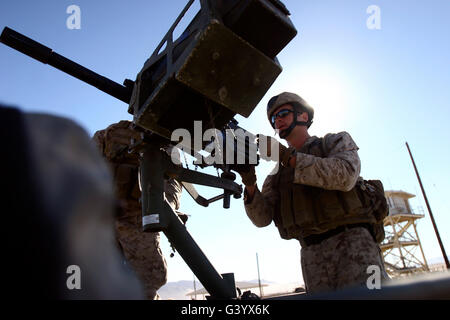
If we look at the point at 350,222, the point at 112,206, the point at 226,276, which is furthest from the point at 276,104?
the point at 112,206

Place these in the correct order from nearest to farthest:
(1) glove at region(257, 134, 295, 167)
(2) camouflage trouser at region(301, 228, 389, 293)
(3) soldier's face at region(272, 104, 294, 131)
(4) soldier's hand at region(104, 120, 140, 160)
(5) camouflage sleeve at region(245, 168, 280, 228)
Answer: (2) camouflage trouser at region(301, 228, 389, 293), (1) glove at region(257, 134, 295, 167), (5) camouflage sleeve at region(245, 168, 280, 228), (3) soldier's face at region(272, 104, 294, 131), (4) soldier's hand at region(104, 120, 140, 160)

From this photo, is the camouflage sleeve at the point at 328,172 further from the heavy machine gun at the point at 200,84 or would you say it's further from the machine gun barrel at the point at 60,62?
the machine gun barrel at the point at 60,62

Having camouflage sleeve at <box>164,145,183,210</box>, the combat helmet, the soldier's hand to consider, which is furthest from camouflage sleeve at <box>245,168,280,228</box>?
the soldier's hand

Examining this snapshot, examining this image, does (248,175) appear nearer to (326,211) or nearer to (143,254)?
(326,211)

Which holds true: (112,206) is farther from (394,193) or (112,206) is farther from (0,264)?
(394,193)

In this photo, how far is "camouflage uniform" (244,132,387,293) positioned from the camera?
8.23 feet

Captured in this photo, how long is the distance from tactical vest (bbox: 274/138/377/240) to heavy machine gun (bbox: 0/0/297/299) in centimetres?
57

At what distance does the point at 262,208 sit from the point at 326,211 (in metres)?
0.63

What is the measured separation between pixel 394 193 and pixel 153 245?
2780 centimetres

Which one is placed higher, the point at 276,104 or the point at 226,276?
the point at 276,104

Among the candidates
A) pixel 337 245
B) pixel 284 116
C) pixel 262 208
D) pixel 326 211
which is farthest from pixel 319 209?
pixel 284 116

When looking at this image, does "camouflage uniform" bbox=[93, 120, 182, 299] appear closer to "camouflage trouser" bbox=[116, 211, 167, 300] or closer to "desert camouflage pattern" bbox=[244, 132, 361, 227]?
"camouflage trouser" bbox=[116, 211, 167, 300]

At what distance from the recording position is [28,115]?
58 centimetres

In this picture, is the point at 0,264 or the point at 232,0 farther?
the point at 232,0
